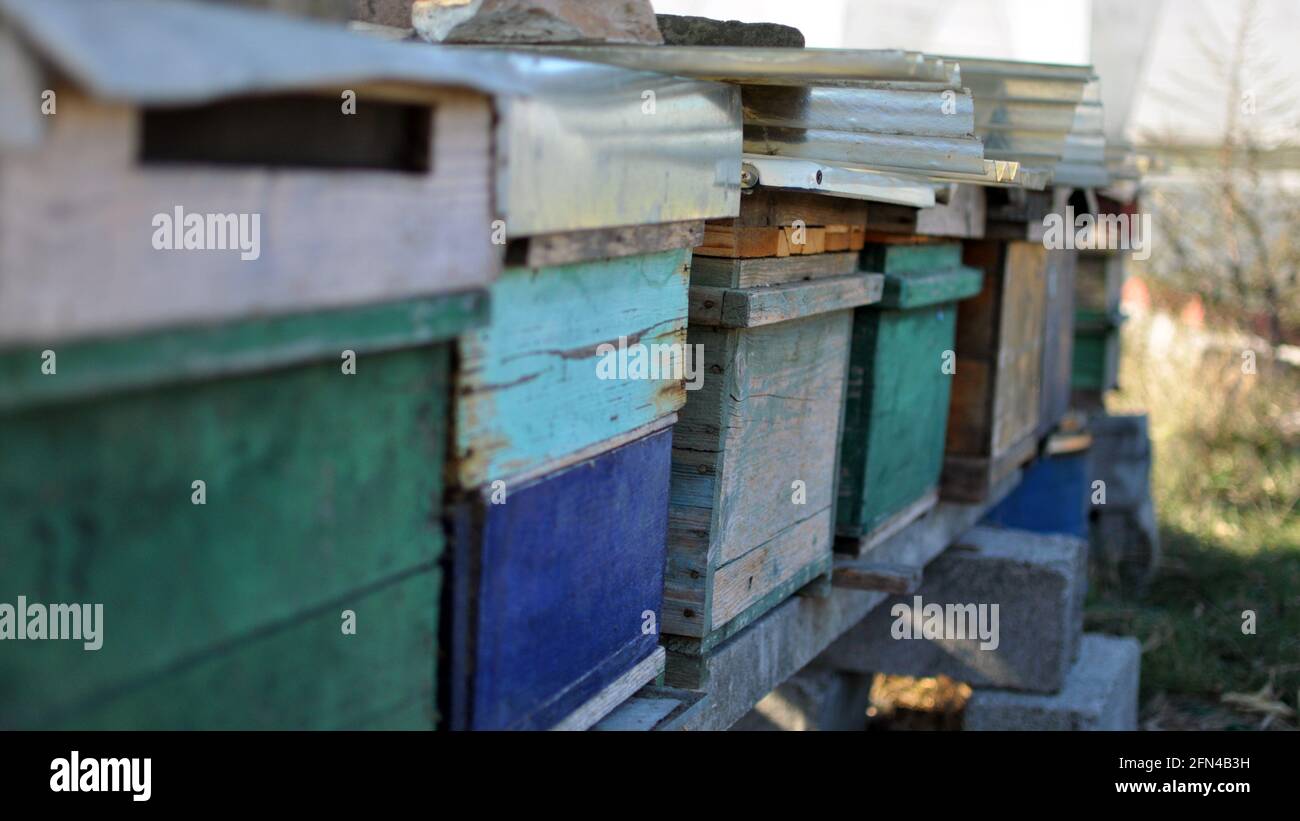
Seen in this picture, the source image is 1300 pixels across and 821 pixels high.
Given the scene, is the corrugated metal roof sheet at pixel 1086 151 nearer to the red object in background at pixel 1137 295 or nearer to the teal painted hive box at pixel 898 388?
the teal painted hive box at pixel 898 388

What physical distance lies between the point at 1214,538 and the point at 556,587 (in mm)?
7123

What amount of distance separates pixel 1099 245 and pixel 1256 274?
2752 mm

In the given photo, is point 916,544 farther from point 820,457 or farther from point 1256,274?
point 1256,274

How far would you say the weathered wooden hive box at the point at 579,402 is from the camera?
1.88 m

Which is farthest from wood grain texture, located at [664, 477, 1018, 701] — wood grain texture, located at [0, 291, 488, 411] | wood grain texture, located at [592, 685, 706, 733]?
wood grain texture, located at [0, 291, 488, 411]

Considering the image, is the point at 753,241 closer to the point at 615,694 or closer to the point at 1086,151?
the point at 615,694

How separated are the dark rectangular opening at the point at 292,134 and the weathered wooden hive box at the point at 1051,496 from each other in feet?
19.5

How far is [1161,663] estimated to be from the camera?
20.8 feet

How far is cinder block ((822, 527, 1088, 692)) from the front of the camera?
193 inches

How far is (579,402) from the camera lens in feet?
7.04

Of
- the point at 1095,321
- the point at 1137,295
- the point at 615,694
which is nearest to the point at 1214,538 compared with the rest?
the point at 1095,321

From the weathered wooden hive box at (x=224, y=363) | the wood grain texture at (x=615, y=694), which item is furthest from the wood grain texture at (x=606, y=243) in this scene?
the wood grain texture at (x=615, y=694)

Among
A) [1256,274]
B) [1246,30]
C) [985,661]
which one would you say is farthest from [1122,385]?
[985,661]

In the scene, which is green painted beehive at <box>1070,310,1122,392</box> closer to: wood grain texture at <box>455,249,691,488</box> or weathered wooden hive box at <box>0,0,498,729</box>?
wood grain texture at <box>455,249,691,488</box>
